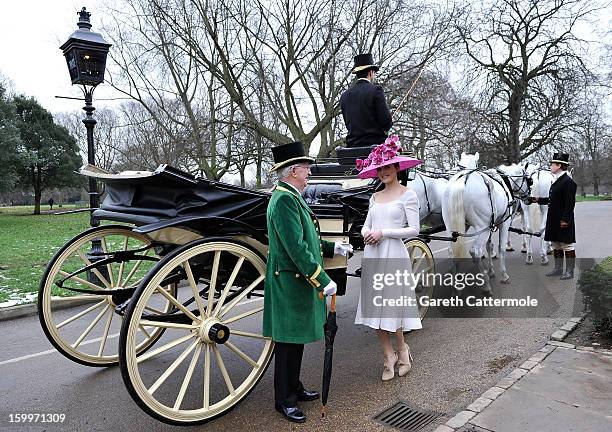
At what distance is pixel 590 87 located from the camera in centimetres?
2250

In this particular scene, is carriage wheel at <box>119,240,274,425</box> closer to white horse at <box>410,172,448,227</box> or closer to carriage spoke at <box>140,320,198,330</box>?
carriage spoke at <box>140,320,198,330</box>

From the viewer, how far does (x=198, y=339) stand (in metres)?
3.14

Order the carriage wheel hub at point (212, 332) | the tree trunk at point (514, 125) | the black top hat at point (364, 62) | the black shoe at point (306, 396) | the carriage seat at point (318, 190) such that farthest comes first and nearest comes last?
the tree trunk at point (514, 125) → the black top hat at point (364, 62) → the carriage seat at point (318, 190) → the black shoe at point (306, 396) → the carriage wheel hub at point (212, 332)

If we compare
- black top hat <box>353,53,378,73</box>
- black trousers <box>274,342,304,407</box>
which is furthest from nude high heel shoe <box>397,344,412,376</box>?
black top hat <box>353,53,378,73</box>

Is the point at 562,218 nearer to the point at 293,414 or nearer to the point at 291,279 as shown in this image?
the point at 291,279

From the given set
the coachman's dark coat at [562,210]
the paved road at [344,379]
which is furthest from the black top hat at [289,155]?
the coachman's dark coat at [562,210]

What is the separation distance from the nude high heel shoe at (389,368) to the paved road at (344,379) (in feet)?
0.23

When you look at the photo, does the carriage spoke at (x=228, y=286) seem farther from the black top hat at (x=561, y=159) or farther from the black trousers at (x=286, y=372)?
the black top hat at (x=561, y=159)

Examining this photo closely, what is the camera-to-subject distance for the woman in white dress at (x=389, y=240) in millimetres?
3789

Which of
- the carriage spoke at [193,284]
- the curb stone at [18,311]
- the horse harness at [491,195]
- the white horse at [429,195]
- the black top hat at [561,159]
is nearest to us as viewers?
the carriage spoke at [193,284]

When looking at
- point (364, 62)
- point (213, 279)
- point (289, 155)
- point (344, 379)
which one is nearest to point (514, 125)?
point (364, 62)

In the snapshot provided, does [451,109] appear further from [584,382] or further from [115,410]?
[115,410]

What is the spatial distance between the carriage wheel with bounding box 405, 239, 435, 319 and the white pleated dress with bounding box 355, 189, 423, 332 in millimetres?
896

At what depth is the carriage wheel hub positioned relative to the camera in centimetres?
314
